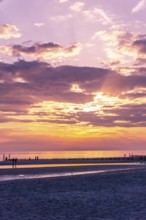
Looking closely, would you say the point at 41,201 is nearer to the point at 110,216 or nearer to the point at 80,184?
the point at 110,216

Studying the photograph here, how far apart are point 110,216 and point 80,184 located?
2086 centimetres

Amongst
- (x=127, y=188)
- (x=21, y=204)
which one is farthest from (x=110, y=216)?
(x=127, y=188)

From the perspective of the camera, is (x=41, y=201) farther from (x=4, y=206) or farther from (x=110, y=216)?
(x=110, y=216)

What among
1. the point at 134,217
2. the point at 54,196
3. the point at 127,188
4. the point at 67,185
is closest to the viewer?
the point at 134,217

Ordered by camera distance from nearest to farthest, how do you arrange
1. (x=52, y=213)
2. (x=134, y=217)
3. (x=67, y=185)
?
(x=134, y=217) < (x=52, y=213) < (x=67, y=185)

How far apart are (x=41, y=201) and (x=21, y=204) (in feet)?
6.43

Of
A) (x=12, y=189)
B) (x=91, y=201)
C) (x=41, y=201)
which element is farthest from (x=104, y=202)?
(x=12, y=189)

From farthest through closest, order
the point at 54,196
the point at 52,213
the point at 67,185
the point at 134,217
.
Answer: the point at 67,185, the point at 54,196, the point at 52,213, the point at 134,217

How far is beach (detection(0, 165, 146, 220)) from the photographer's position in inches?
1050

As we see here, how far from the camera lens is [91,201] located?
108 ft

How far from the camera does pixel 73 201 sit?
3303cm

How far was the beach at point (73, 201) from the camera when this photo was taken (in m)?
26.7

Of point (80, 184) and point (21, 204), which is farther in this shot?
point (80, 184)

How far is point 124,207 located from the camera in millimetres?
29531
